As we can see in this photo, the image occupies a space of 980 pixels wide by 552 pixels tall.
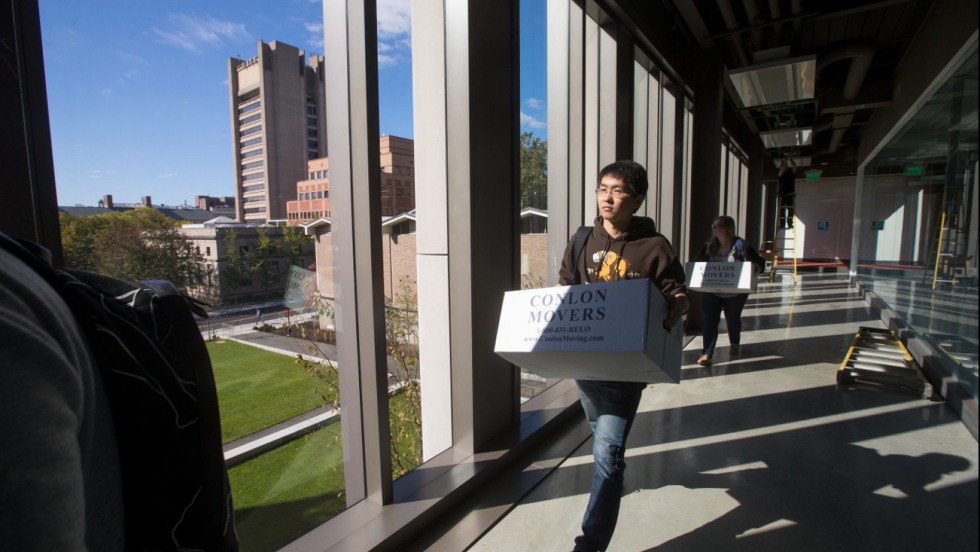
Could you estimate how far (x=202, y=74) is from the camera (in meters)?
1.65

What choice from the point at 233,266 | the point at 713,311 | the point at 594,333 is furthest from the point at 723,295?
the point at 233,266

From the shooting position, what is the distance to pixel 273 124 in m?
1.91

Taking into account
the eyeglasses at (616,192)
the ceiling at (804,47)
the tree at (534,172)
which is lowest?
the eyeglasses at (616,192)

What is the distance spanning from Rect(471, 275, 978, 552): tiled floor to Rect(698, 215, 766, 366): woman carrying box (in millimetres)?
471

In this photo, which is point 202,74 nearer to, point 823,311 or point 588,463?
point 588,463

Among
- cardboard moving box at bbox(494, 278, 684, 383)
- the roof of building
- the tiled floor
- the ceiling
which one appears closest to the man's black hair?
cardboard moving box at bbox(494, 278, 684, 383)

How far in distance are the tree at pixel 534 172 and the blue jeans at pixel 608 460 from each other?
5.40 feet

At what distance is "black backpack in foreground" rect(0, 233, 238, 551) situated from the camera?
65 cm

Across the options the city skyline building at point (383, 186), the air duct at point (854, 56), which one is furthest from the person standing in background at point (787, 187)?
the city skyline building at point (383, 186)

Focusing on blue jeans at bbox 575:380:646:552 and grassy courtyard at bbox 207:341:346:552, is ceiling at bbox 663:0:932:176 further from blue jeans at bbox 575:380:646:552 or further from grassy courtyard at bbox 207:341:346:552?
grassy courtyard at bbox 207:341:346:552

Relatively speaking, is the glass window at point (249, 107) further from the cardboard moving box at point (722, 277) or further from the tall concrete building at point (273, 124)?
the cardboard moving box at point (722, 277)

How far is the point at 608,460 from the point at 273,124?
5.96 ft

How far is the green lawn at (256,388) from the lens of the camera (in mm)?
1642

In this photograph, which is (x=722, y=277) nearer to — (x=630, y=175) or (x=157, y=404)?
(x=630, y=175)
